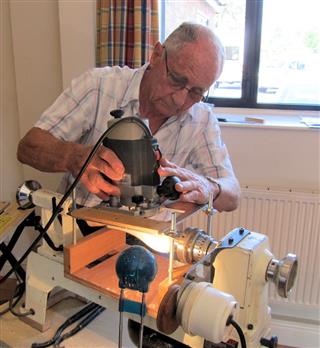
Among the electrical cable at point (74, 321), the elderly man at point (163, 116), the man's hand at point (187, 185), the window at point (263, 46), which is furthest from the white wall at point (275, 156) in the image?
the electrical cable at point (74, 321)

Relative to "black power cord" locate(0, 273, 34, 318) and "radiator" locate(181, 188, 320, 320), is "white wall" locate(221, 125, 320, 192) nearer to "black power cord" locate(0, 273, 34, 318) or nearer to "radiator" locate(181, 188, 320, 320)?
"radiator" locate(181, 188, 320, 320)

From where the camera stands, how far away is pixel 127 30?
70.2 inches

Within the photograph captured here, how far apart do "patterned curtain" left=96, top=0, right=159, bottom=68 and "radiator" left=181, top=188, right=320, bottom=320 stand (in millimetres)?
828

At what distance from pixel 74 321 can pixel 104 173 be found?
0.38 m

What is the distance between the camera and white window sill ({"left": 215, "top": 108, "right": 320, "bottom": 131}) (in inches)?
71.5

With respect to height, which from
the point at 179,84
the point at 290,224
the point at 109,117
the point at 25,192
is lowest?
the point at 290,224

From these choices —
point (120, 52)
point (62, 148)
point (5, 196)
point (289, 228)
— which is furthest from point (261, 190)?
point (5, 196)

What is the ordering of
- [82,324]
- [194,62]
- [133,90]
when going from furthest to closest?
1. [133,90]
2. [194,62]
3. [82,324]

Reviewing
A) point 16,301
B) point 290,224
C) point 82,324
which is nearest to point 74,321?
point 82,324

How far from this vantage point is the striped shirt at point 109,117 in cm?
122

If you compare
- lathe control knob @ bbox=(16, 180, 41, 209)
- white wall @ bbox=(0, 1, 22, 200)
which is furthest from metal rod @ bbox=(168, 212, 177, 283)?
white wall @ bbox=(0, 1, 22, 200)

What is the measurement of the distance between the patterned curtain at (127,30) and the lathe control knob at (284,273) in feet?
4.23

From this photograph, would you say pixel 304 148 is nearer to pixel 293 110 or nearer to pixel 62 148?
pixel 293 110

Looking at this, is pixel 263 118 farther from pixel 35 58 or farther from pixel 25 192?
pixel 25 192
